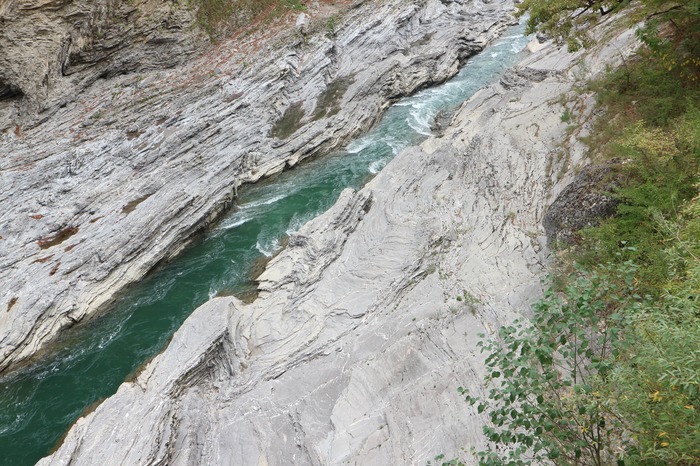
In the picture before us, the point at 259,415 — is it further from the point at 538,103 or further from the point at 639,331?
the point at 538,103

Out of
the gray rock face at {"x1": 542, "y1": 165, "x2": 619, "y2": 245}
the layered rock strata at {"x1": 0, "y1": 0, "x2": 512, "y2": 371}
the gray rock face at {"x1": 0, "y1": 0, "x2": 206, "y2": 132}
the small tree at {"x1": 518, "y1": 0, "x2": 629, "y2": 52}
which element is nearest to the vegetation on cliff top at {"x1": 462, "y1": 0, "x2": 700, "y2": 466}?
the small tree at {"x1": 518, "y1": 0, "x2": 629, "y2": 52}

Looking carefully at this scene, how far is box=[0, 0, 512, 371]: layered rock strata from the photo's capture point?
17.6 meters

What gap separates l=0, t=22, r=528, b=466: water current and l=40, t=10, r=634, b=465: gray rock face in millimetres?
2512

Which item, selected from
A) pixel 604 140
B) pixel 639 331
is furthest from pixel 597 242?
pixel 639 331

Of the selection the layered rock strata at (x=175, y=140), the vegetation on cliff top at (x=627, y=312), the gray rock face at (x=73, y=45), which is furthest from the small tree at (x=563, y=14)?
the gray rock face at (x=73, y=45)

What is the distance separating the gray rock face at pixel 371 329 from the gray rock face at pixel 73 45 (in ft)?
64.4

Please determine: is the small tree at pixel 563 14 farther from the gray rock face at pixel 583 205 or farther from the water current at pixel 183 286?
the water current at pixel 183 286

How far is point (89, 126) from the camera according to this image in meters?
24.8

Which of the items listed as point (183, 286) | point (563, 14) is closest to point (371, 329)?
point (183, 286)

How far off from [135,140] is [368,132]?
12316 millimetres

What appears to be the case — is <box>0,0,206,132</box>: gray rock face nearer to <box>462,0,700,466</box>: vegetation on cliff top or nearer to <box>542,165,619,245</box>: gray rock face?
<box>462,0,700,466</box>: vegetation on cliff top

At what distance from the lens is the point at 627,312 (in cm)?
411

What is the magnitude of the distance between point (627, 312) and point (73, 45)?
32570 millimetres

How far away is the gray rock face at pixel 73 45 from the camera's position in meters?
26.0
